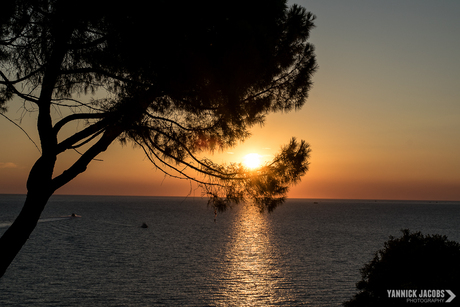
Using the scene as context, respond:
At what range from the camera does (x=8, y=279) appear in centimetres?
1706

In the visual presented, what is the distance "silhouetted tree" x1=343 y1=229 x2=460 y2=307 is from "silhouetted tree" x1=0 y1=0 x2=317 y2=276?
2.71 meters

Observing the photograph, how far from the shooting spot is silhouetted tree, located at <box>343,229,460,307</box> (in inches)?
250

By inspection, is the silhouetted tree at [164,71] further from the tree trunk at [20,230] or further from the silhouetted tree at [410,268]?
the silhouetted tree at [410,268]

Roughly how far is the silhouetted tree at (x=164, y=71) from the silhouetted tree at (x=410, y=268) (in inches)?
107

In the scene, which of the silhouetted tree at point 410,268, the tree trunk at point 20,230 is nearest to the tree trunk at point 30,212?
the tree trunk at point 20,230

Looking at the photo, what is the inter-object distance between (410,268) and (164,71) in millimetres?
6501

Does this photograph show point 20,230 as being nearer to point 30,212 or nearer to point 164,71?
point 30,212

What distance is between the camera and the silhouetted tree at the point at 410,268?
6359mm

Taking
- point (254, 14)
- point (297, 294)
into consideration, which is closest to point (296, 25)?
point (254, 14)

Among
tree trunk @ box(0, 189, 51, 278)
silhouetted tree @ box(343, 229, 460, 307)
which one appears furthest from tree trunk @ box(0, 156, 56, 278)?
silhouetted tree @ box(343, 229, 460, 307)

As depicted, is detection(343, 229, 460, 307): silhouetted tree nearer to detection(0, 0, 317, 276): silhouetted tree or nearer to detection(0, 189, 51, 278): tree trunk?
detection(0, 0, 317, 276): silhouetted tree

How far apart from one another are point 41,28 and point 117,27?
196 cm

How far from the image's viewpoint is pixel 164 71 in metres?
6.71

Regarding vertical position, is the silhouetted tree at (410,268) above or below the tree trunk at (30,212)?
below
